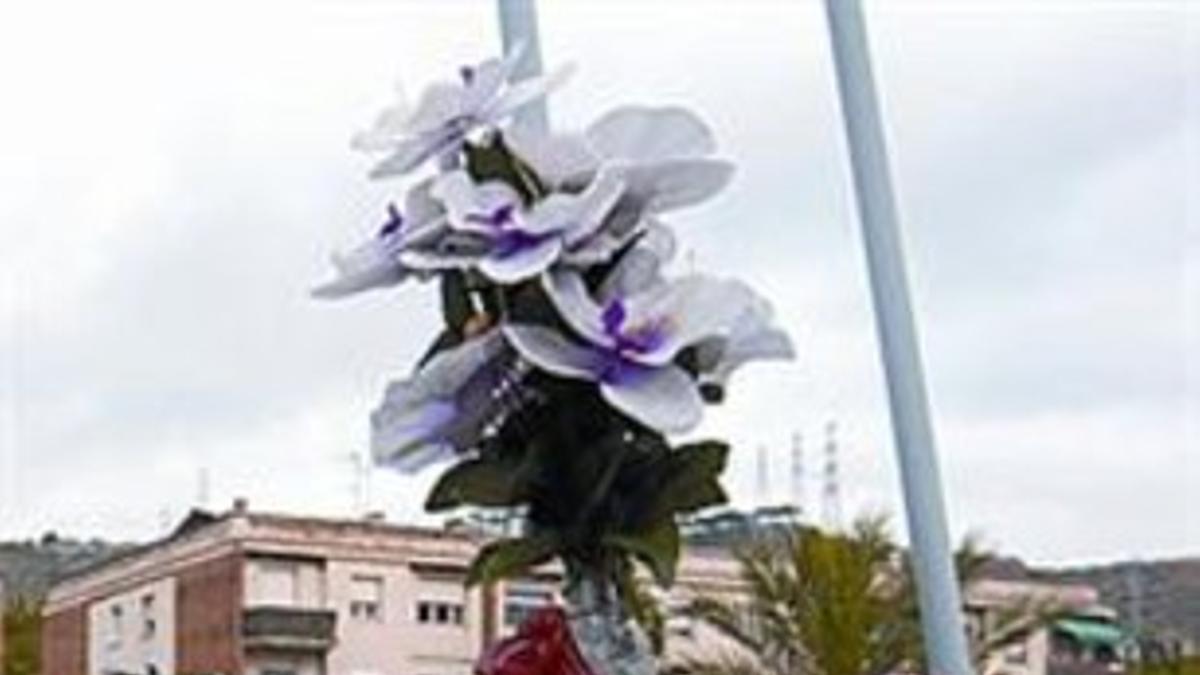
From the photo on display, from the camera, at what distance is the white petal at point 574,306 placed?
1330 millimetres

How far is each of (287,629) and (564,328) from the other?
31.9m

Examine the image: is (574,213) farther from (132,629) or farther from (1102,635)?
(132,629)

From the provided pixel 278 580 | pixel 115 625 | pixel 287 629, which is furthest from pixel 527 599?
pixel 115 625

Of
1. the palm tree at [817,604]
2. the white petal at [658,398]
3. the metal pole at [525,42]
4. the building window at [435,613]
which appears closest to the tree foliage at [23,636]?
the building window at [435,613]

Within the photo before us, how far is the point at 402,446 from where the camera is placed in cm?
137

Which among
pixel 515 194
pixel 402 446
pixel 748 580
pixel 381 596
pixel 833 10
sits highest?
pixel 381 596

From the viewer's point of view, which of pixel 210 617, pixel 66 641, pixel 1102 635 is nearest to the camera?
pixel 1102 635

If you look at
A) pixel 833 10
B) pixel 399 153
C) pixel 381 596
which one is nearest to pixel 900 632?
pixel 833 10

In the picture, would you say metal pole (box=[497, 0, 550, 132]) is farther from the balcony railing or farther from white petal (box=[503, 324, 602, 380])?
the balcony railing

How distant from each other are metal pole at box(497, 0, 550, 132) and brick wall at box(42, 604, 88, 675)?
1433 inches

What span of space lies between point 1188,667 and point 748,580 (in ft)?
14.1

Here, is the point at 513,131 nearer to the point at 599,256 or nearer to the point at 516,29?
the point at 599,256

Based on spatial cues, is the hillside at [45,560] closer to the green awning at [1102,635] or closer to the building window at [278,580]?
the building window at [278,580]

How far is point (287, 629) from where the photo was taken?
32.9 metres
